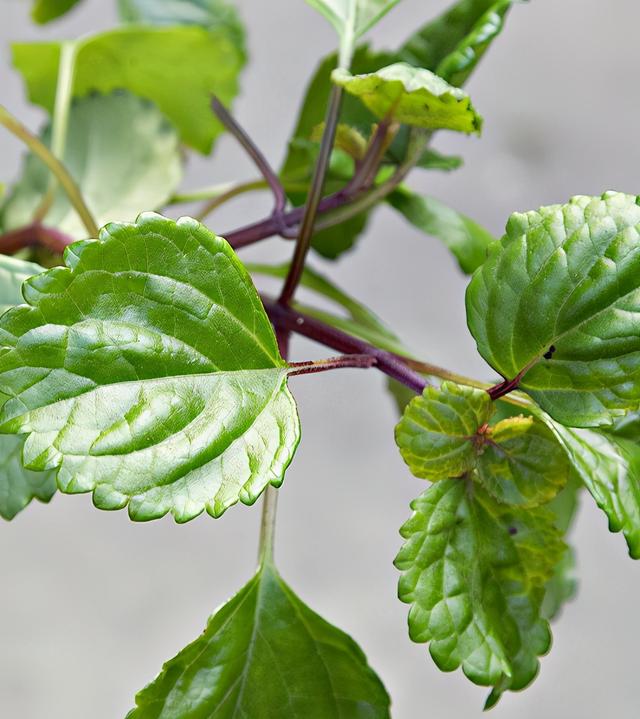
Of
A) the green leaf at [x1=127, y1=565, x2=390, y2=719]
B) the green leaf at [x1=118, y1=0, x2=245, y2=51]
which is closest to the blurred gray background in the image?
the green leaf at [x1=118, y1=0, x2=245, y2=51]

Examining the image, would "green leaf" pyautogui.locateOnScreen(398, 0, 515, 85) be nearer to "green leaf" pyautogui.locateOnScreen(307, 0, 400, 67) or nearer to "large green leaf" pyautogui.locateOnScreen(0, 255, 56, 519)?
"green leaf" pyautogui.locateOnScreen(307, 0, 400, 67)

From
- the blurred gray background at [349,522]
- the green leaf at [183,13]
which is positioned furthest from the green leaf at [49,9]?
the blurred gray background at [349,522]

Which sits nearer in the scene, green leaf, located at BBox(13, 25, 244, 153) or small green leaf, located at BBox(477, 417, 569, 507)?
small green leaf, located at BBox(477, 417, 569, 507)

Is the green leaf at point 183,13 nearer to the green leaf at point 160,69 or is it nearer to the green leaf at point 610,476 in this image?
the green leaf at point 160,69

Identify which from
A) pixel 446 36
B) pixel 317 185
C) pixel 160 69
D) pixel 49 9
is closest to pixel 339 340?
pixel 317 185

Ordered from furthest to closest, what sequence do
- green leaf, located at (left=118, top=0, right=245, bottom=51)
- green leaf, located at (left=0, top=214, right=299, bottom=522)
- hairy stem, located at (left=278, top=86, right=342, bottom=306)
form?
green leaf, located at (left=118, top=0, right=245, bottom=51)
hairy stem, located at (left=278, top=86, right=342, bottom=306)
green leaf, located at (left=0, top=214, right=299, bottom=522)

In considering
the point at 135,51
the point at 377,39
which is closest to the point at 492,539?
the point at 135,51

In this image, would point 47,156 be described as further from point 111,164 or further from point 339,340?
point 339,340

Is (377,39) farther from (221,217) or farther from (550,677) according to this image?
(550,677)

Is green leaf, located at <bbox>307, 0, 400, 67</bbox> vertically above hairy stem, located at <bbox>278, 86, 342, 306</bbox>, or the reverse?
green leaf, located at <bbox>307, 0, 400, 67</bbox>
